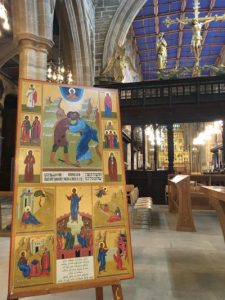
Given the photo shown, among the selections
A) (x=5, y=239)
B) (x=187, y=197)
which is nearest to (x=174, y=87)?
(x=187, y=197)

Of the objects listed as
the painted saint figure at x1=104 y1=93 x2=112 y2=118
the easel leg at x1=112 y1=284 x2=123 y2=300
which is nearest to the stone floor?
the easel leg at x1=112 y1=284 x2=123 y2=300

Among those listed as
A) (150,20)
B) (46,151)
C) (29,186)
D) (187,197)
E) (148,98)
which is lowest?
(187,197)

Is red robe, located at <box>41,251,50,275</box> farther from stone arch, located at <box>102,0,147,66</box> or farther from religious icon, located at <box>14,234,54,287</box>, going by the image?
stone arch, located at <box>102,0,147,66</box>

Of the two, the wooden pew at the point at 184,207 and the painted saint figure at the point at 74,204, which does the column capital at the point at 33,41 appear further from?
the painted saint figure at the point at 74,204

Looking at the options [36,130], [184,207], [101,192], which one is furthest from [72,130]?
[184,207]

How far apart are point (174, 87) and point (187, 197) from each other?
5206mm

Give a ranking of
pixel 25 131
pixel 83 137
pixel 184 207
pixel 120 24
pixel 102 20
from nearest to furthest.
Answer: pixel 25 131, pixel 83 137, pixel 184 207, pixel 120 24, pixel 102 20

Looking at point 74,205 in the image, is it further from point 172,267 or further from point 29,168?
point 172,267

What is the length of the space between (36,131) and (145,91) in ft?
24.5

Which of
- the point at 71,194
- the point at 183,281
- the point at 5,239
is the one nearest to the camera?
the point at 71,194

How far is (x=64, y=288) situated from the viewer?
1787 millimetres

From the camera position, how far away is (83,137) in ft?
6.78

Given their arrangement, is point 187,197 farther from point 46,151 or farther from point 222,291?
point 46,151

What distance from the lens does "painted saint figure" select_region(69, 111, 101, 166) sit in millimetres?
2039
